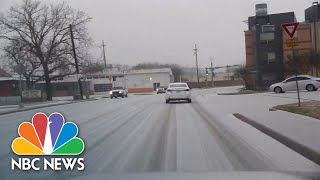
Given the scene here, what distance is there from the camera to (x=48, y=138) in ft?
22.3

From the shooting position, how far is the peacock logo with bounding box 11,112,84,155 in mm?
6754

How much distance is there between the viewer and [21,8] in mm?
64875

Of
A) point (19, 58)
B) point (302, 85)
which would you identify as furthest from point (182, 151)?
point (19, 58)

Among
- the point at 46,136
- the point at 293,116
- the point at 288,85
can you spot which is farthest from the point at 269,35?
the point at 46,136

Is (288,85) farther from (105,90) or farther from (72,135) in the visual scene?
(105,90)

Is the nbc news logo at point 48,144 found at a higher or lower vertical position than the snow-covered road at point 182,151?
higher

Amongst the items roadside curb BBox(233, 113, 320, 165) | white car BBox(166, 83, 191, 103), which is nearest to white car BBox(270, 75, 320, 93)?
white car BBox(166, 83, 191, 103)

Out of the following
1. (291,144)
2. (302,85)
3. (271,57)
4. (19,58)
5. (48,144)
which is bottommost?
(291,144)

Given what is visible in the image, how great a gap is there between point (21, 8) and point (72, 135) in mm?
61115

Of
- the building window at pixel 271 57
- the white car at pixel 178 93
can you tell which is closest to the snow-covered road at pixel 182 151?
the white car at pixel 178 93

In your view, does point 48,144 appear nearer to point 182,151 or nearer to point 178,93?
point 182,151

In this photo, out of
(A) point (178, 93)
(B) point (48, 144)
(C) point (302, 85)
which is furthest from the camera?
(C) point (302, 85)

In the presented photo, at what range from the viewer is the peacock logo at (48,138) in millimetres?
6754

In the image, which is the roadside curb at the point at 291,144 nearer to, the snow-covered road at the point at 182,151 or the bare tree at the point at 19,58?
the snow-covered road at the point at 182,151
